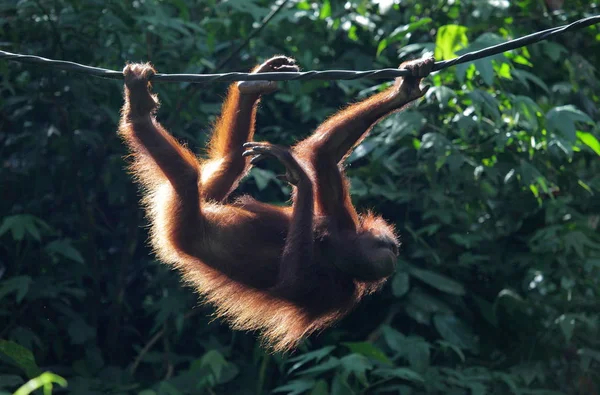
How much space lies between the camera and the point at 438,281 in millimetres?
4715

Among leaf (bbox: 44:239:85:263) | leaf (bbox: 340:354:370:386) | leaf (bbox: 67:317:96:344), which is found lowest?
leaf (bbox: 67:317:96:344)

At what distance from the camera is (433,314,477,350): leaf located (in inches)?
185

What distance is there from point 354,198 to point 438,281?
709mm

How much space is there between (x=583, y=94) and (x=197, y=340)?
2.94m

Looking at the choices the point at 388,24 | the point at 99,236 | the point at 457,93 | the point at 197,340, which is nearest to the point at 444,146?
the point at 457,93

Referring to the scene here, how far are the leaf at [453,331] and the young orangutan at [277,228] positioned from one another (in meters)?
1.12

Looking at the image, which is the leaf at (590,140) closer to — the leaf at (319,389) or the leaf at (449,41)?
the leaf at (449,41)

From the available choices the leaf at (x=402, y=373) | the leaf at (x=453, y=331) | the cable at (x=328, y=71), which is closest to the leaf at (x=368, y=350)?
the leaf at (x=402, y=373)

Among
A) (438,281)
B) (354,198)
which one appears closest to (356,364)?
(438,281)

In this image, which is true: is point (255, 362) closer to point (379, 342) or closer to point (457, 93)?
point (379, 342)

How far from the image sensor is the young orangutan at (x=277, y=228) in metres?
3.36

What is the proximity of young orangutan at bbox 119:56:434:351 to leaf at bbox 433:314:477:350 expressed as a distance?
112 cm

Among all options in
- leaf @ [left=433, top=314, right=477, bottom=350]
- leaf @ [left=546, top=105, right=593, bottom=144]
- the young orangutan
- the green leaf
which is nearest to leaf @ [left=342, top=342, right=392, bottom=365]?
the young orangutan

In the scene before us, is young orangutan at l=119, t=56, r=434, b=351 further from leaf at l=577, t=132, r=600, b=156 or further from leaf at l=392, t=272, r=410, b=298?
leaf at l=577, t=132, r=600, b=156
